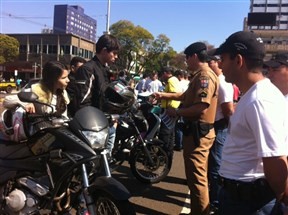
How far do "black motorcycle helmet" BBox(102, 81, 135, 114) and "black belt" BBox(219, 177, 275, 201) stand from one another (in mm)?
2091

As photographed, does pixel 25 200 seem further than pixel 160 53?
No

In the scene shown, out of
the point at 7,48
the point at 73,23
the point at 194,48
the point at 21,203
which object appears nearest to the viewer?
the point at 21,203

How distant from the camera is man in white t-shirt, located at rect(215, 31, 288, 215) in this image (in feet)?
6.46

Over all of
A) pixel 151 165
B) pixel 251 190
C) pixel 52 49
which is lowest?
pixel 151 165

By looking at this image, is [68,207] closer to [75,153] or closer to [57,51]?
[75,153]

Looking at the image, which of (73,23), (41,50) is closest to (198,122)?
(41,50)

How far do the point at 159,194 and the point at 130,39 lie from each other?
61.3 meters

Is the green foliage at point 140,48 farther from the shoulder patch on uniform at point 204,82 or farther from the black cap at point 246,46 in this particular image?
the black cap at point 246,46

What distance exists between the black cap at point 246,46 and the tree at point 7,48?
58.1m

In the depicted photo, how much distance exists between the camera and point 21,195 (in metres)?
3.27

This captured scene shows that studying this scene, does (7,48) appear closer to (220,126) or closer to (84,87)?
(84,87)

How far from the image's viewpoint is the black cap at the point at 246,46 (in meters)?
2.18

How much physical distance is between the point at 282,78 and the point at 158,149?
2.74m

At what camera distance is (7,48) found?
56812 millimetres
